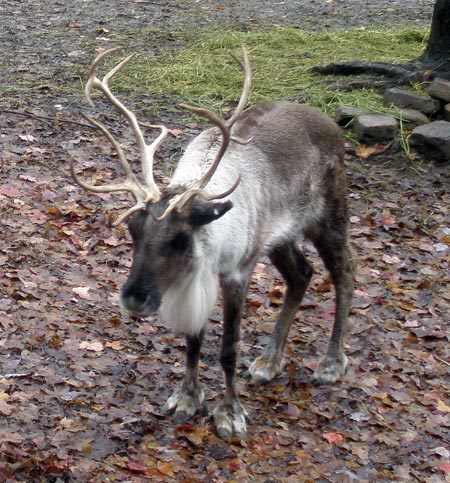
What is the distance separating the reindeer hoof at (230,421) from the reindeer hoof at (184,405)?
140 mm

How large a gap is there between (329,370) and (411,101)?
16.2 ft

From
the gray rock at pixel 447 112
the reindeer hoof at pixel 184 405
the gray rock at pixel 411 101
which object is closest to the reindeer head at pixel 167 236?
the reindeer hoof at pixel 184 405

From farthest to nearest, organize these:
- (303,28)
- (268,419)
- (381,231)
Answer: (303,28)
(381,231)
(268,419)

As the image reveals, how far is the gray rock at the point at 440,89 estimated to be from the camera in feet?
34.7

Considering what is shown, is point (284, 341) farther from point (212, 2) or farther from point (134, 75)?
point (212, 2)

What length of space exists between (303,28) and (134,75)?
155 inches

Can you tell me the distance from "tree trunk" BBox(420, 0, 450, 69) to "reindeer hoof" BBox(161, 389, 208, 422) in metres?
6.80

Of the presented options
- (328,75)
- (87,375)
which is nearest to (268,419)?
(87,375)

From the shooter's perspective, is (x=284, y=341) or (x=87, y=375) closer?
(x=87, y=375)

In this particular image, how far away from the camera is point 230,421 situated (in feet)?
18.8

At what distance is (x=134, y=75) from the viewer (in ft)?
38.3

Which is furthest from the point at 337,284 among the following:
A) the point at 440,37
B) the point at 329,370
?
the point at 440,37

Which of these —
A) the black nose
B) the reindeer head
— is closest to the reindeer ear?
the reindeer head

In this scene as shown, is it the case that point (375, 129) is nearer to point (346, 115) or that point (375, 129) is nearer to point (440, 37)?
point (346, 115)
